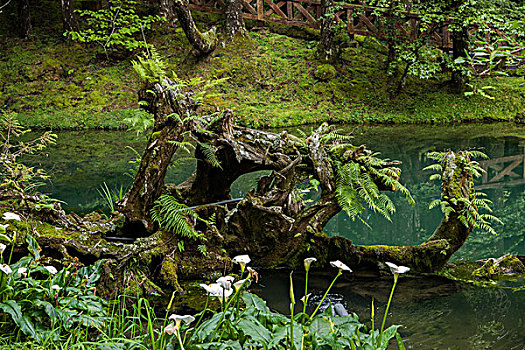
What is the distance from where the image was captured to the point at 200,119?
13.9 ft

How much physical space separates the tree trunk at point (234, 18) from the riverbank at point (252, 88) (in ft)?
1.42

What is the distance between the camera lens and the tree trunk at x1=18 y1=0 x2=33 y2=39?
16250mm

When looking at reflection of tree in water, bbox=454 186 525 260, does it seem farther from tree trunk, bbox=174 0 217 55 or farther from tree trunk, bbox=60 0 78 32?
tree trunk, bbox=60 0 78 32

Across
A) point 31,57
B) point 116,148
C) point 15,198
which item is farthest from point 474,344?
point 31,57

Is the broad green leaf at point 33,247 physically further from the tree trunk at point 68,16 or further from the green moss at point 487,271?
the tree trunk at point 68,16

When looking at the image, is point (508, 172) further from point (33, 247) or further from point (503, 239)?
point (33, 247)

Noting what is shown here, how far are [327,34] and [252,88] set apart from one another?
11.4 feet

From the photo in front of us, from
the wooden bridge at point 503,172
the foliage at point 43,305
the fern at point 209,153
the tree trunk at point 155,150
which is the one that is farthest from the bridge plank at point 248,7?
the foliage at point 43,305

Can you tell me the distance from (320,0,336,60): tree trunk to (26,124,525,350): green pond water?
173 inches

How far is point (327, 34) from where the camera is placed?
15938 mm

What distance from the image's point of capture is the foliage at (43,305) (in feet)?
7.74

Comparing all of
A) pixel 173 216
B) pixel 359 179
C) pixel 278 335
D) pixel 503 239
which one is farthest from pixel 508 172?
pixel 278 335

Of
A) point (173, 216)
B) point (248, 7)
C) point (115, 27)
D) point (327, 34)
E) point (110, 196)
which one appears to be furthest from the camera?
point (248, 7)

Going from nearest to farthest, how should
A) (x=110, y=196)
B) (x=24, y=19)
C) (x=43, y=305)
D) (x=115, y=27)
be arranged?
(x=43, y=305), (x=110, y=196), (x=115, y=27), (x=24, y=19)
